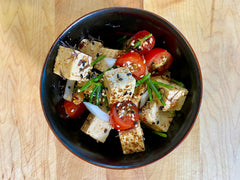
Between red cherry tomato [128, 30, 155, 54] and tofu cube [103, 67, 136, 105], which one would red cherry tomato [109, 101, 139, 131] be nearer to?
tofu cube [103, 67, 136, 105]

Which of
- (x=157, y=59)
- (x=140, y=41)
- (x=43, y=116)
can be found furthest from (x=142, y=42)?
(x=43, y=116)

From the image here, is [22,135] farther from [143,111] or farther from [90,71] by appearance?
[143,111]

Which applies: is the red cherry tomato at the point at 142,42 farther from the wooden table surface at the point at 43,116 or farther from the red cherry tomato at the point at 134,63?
the wooden table surface at the point at 43,116

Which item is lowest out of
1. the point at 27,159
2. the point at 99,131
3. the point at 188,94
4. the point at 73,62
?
the point at 27,159

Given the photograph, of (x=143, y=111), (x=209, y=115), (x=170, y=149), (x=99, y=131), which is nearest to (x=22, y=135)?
(x=99, y=131)

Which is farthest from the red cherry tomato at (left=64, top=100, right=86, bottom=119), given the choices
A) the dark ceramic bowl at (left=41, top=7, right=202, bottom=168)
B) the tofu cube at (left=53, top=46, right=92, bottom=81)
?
the tofu cube at (left=53, top=46, right=92, bottom=81)

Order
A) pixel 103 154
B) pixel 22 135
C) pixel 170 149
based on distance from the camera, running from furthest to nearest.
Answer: pixel 22 135, pixel 103 154, pixel 170 149

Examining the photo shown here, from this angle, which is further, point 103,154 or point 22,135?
point 22,135
